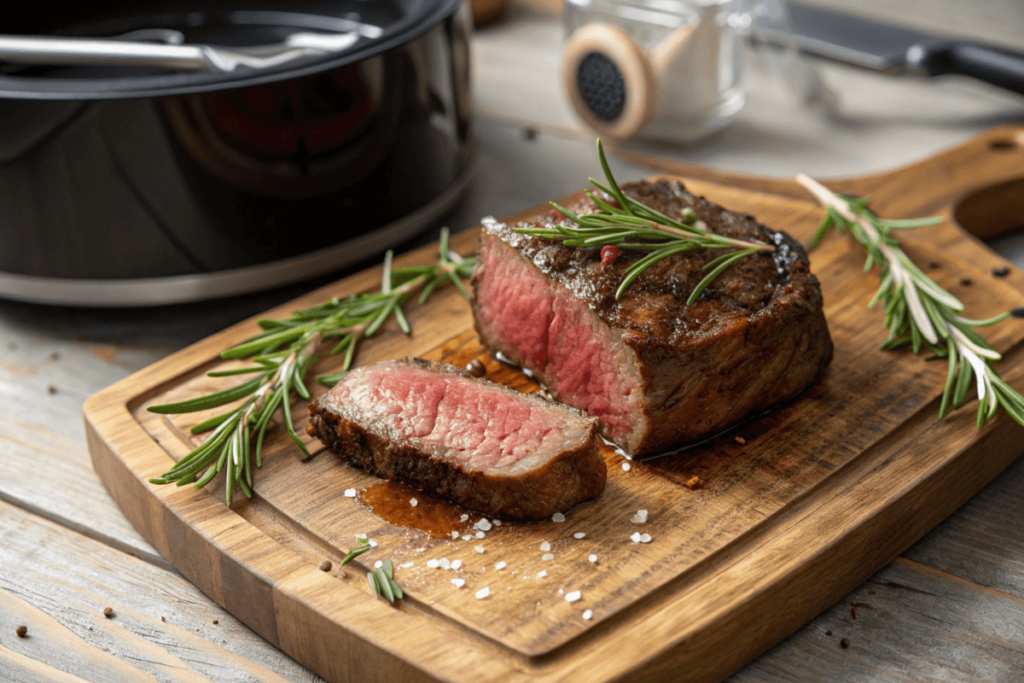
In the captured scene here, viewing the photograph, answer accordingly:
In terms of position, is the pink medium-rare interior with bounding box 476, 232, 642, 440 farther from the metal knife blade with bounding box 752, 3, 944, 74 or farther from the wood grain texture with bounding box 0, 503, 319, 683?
the metal knife blade with bounding box 752, 3, 944, 74

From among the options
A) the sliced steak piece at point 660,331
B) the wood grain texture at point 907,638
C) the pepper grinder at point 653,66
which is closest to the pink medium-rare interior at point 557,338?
the sliced steak piece at point 660,331

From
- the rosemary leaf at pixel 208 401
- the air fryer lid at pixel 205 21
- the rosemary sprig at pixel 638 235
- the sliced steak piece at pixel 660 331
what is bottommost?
the rosemary leaf at pixel 208 401

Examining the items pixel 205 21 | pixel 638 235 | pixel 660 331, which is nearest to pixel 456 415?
pixel 660 331

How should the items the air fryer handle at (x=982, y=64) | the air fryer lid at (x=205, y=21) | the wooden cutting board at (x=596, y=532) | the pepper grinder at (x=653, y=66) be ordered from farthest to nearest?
1. the air fryer handle at (x=982, y=64)
2. the pepper grinder at (x=653, y=66)
3. the air fryer lid at (x=205, y=21)
4. the wooden cutting board at (x=596, y=532)

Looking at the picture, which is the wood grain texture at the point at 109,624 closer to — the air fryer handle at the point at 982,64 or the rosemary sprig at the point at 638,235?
the rosemary sprig at the point at 638,235

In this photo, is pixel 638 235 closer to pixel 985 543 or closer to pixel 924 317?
pixel 924 317

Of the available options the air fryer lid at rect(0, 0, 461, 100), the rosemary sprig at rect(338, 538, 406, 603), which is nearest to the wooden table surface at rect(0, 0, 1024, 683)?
the rosemary sprig at rect(338, 538, 406, 603)
